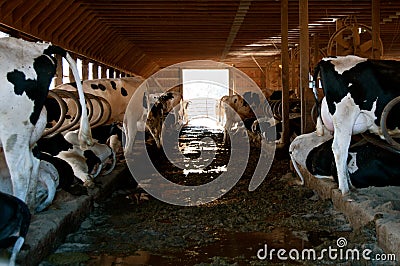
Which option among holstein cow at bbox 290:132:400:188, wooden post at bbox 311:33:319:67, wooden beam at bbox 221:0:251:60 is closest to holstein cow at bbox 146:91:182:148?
wooden beam at bbox 221:0:251:60

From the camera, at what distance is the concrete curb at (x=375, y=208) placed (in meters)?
4.43

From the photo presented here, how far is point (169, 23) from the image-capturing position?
1688 cm

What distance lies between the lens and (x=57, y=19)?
13344 millimetres

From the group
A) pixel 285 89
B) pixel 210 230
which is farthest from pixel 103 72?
pixel 210 230

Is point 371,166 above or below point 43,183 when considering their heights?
above

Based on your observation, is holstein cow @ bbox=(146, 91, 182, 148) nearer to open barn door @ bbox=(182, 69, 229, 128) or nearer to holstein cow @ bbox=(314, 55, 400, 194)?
holstein cow @ bbox=(314, 55, 400, 194)

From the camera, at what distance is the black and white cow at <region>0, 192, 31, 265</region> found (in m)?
3.58

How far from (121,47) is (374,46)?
42.4 feet

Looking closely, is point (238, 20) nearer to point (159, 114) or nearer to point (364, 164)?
point (159, 114)

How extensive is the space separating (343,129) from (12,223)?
3.83 m

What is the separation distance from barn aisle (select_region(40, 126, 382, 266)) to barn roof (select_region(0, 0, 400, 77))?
5.17 m

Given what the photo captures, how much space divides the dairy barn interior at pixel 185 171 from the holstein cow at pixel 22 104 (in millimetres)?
12

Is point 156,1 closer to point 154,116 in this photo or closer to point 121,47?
point 154,116

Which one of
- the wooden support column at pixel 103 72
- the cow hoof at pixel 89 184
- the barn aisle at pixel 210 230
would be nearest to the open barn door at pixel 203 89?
the wooden support column at pixel 103 72
